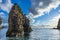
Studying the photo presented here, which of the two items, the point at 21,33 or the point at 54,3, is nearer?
the point at 54,3

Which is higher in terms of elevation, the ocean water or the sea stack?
the sea stack

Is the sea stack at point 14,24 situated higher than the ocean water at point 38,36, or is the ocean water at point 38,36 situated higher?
the sea stack at point 14,24

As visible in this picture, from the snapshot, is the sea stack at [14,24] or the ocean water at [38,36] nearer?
the ocean water at [38,36]

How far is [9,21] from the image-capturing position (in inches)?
1013

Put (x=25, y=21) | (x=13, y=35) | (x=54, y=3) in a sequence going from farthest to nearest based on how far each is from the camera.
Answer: (x=25, y=21)
(x=13, y=35)
(x=54, y=3)

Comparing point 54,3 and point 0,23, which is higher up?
point 54,3

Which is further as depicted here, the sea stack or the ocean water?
the sea stack

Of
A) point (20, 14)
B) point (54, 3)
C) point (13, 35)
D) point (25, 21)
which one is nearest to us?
point (54, 3)

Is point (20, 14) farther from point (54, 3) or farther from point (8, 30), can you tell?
point (54, 3)

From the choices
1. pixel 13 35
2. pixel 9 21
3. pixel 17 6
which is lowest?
pixel 13 35

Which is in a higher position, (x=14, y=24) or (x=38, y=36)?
(x=14, y=24)

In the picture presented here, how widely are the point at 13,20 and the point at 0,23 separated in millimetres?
1504

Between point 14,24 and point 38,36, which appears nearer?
point 38,36

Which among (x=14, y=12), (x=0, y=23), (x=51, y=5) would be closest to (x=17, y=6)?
(x=14, y=12)
